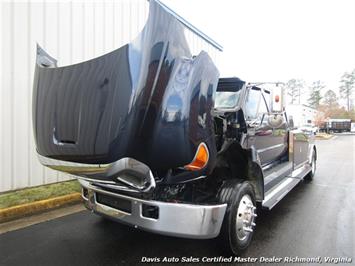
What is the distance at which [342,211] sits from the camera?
4.71m

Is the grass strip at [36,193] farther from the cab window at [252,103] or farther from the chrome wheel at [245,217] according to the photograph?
the cab window at [252,103]

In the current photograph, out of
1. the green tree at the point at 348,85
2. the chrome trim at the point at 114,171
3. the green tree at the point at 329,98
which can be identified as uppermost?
the green tree at the point at 348,85

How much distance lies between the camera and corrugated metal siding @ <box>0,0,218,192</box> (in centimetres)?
511

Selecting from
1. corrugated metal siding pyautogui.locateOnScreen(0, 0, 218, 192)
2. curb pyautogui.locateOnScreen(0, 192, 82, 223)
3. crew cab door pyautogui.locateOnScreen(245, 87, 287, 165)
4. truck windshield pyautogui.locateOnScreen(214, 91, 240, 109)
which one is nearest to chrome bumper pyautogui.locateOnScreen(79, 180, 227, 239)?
crew cab door pyautogui.locateOnScreen(245, 87, 287, 165)

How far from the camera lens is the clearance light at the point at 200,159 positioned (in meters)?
2.44

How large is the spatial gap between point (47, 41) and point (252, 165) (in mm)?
4597

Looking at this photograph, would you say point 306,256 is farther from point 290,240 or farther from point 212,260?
point 212,260

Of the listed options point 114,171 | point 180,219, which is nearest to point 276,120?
point 180,219

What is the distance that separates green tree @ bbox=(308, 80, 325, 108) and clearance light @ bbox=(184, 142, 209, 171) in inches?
2609

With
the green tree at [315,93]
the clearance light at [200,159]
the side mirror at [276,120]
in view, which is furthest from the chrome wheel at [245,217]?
the green tree at [315,93]

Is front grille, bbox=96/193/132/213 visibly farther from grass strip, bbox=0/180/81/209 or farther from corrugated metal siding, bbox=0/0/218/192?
corrugated metal siding, bbox=0/0/218/192

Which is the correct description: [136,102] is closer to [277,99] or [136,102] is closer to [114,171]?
[114,171]

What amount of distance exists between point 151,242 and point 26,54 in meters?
4.13

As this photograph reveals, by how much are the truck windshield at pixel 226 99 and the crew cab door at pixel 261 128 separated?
17cm
